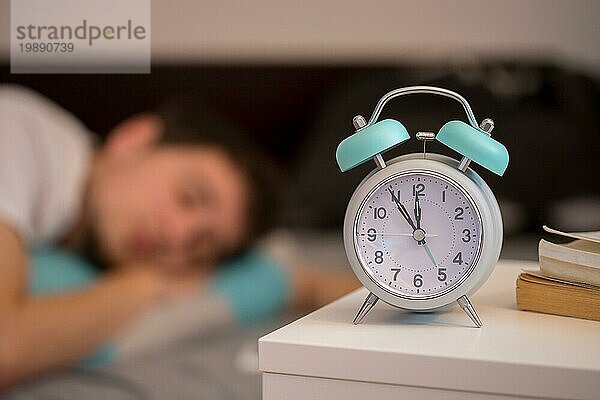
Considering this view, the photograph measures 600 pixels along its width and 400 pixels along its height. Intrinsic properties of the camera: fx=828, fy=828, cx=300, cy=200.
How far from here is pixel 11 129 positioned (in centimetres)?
199

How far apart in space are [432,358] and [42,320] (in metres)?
1.19

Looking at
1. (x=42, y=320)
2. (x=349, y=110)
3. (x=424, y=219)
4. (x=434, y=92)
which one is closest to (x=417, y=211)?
(x=424, y=219)

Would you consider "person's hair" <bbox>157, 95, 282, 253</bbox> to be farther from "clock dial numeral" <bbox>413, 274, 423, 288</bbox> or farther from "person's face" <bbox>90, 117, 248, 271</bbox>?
"clock dial numeral" <bbox>413, 274, 423, 288</bbox>

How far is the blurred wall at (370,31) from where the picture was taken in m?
2.01

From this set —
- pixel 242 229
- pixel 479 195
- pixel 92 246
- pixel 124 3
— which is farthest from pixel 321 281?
pixel 479 195

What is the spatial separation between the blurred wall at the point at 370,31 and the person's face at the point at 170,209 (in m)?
0.36

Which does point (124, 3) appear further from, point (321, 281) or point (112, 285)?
point (321, 281)

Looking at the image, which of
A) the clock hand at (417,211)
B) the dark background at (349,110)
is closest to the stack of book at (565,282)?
the clock hand at (417,211)

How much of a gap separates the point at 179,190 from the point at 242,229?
0.18 metres

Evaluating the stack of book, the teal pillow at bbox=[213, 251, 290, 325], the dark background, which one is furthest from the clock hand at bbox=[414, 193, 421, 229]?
the teal pillow at bbox=[213, 251, 290, 325]

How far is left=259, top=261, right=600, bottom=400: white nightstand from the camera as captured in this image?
65cm

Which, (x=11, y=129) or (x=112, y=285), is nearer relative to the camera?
(x=112, y=285)

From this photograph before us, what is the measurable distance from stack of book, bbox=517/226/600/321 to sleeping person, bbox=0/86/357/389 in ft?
3.65

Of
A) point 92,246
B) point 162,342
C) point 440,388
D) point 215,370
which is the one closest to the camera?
point 440,388
